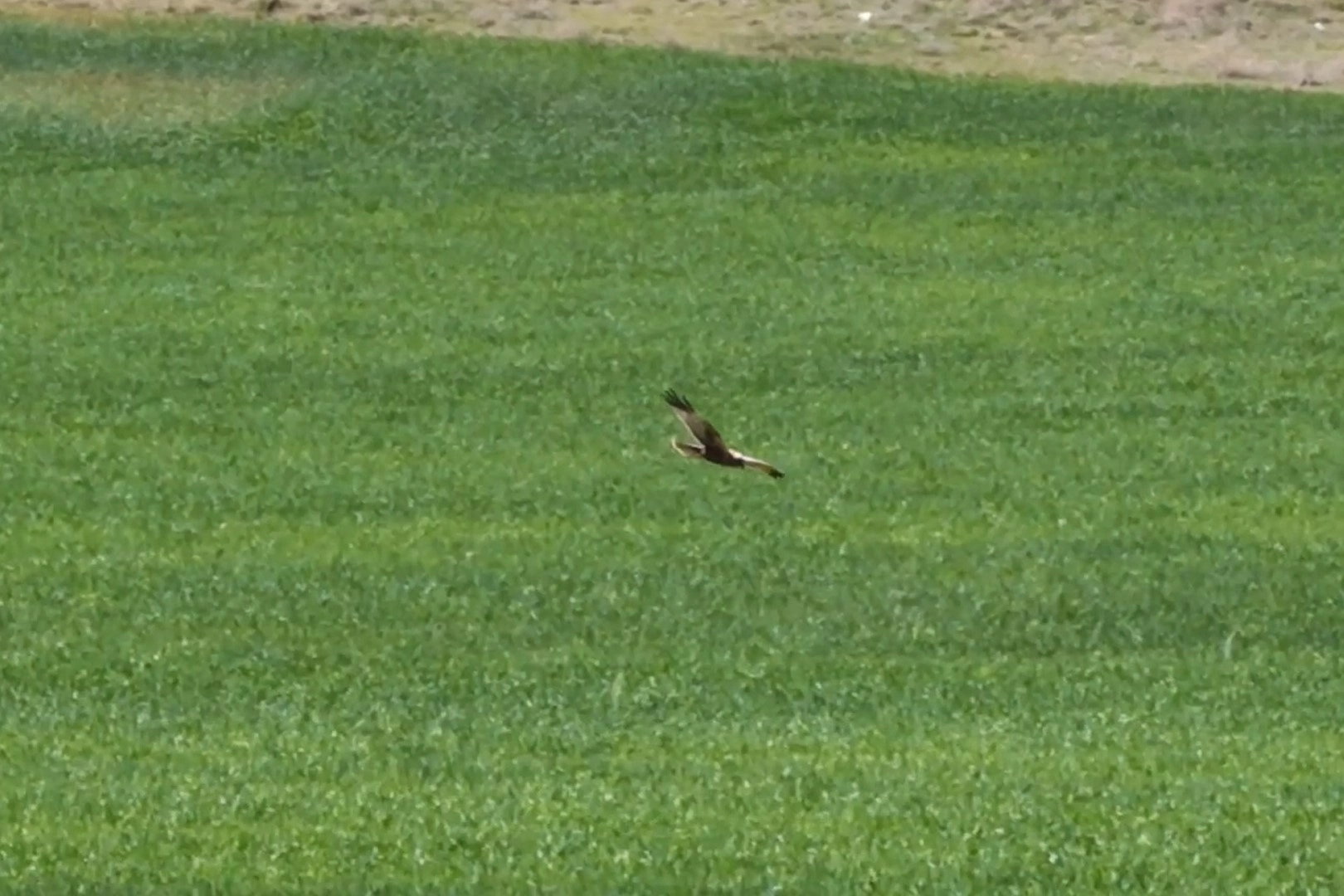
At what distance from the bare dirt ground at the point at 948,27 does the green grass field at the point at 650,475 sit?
0.53 metres

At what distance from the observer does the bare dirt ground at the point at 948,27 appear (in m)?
20.7

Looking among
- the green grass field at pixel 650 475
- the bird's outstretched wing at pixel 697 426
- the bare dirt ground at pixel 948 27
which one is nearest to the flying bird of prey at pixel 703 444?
the bird's outstretched wing at pixel 697 426

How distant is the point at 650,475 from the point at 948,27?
879cm

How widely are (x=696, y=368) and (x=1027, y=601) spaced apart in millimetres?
4216

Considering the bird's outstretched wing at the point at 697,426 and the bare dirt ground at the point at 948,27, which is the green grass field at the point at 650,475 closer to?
the bare dirt ground at the point at 948,27

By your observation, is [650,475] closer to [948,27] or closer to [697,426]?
[697,426]

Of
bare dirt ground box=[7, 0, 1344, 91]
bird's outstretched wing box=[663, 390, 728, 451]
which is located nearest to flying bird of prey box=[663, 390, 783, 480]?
bird's outstretched wing box=[663, 390, 728, 451]

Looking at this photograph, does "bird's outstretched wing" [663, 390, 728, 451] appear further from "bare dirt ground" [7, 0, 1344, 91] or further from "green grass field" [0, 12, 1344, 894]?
"bare dirt ground" [7, 0, 1344, 91]

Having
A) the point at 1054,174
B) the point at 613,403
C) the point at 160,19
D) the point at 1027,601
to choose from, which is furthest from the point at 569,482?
the point at 160,19

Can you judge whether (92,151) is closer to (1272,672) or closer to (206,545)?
(206,545)

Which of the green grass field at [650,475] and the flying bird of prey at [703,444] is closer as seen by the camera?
the flying bird of prey at [703,444]

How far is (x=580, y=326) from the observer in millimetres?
15938

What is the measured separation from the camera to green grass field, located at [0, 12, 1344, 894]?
8.12 metres

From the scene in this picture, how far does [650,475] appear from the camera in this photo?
13.2 m
